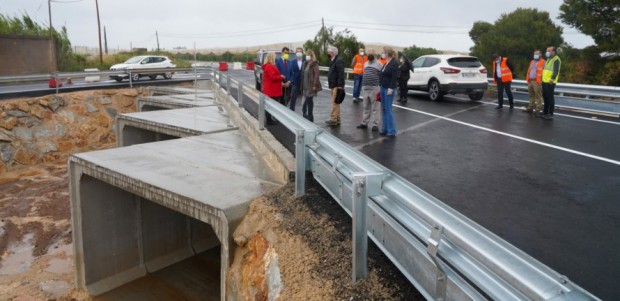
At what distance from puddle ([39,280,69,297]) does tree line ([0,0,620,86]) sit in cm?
2096

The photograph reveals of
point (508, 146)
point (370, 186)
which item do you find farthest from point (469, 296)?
point (508, 146)

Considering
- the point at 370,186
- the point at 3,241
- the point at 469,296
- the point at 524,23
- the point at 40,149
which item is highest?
the point at 524,23

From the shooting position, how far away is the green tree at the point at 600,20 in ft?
75.9

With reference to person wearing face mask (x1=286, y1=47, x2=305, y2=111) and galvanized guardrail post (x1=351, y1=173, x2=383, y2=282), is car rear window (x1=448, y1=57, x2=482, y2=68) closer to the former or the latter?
person wearing face mask (x1=286, y1=47, x2=305, y2=111)

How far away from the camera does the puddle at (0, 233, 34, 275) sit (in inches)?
440

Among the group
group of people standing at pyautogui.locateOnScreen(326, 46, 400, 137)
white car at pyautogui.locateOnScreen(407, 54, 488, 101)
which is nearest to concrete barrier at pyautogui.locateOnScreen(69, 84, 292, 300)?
group of people standing at pyautogui.locateOnScreen(326, 46, 400, 137)

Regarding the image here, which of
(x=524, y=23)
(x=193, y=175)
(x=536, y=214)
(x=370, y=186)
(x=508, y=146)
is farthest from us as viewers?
(x=524, y=23)

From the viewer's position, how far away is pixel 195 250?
1116 centimetres

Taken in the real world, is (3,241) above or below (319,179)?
below

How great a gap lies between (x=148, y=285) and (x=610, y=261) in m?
8.14

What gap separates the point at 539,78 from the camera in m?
12.8

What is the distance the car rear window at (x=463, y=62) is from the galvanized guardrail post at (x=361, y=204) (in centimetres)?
1313

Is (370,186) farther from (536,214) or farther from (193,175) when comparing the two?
(193,175)

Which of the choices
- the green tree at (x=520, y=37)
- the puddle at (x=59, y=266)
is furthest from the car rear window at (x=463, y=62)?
the green tree at (x=520, y=37)
